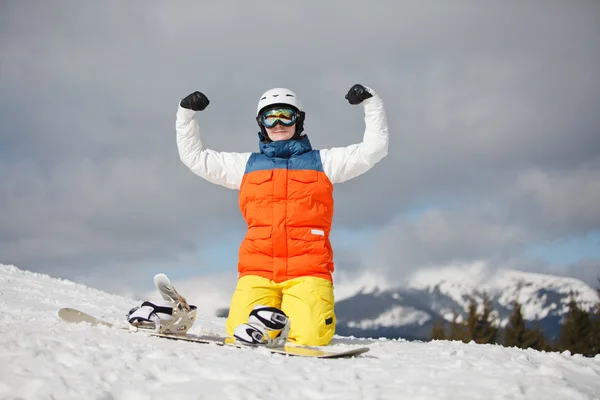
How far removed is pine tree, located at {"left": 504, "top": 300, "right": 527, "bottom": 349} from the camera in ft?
124

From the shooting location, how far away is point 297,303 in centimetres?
505

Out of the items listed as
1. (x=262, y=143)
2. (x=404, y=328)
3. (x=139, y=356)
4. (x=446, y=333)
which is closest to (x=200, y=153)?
(x=262, y=143)

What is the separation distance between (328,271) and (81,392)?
2939mm

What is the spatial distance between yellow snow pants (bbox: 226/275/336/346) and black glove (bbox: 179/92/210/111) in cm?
177

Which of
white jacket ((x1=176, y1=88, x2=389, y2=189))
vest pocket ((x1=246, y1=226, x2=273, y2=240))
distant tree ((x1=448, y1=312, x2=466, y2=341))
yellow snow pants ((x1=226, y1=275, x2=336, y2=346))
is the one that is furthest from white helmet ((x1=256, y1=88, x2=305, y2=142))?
distant tree ((x1=448, y1=312, x2=466, y2=341))

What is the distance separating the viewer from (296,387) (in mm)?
2887

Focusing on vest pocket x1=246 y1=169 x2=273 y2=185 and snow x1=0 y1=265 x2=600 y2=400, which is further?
vest pocket x1=246 y1=169 x2=273 y2=185

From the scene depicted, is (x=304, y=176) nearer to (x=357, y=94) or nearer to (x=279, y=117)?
(x=279, y=117)

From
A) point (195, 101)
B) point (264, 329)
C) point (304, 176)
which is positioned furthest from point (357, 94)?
point (264, 329)

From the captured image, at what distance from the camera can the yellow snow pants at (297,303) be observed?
4.91 meters

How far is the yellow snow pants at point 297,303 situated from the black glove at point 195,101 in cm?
177

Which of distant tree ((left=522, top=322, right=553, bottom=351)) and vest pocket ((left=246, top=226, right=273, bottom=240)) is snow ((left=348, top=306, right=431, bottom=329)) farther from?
vest pocket ((left=246, top=226, right=273, bottom=240))

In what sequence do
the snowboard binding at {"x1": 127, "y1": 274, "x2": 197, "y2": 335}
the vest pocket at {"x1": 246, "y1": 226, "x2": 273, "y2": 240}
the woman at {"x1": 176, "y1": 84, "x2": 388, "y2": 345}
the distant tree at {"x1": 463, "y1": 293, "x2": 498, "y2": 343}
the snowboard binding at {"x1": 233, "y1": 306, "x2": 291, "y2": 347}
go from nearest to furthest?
the snowboard binding at {"x1": 233, "y1": 306, "x2": 291, "y2": 347}, the snowboard binding at {"x1": 127, "y1": 274, "x2": 197, "y2": 335}, the woman at {"x1": 176, "y1": 84, "x2": 388, "y2": 345}, the vest pocket at {"x1": 246, "y1": 226, "x2": 273, "y2": 240}, the distant tree at {"x1": 463, "y1": 293, "x2": 498, "y2": 343}

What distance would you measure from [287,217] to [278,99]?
47.5 inches
